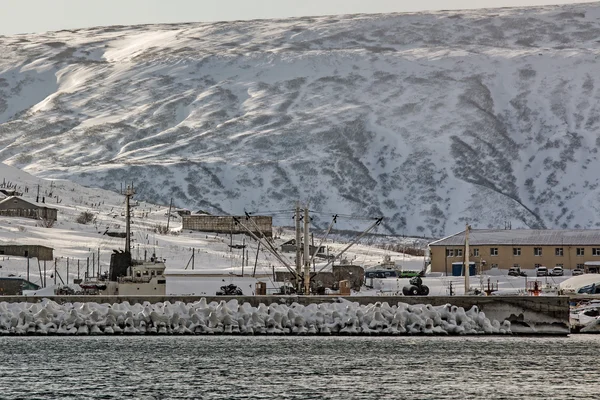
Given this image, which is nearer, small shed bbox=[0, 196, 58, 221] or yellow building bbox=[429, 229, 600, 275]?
yellow building bbox=[429, 229, 600, 275]

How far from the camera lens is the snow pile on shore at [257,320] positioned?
55.3 meters

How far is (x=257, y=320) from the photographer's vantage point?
55719 millimetres

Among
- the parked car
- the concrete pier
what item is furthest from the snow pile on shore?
the parked car

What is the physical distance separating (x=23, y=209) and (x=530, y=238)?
138 feet

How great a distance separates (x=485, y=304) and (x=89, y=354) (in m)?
16.7

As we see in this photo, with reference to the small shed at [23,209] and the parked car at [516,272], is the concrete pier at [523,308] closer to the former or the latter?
the parked car at [516,272]

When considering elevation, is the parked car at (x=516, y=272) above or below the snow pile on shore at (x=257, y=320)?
above

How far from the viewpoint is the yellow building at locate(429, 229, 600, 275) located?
104 meters

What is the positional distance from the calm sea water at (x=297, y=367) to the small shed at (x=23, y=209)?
68480mm

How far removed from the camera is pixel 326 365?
4284 cm

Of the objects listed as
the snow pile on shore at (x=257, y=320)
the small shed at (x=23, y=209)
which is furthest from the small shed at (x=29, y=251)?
the snow pile on shore at (x=257, y=320)

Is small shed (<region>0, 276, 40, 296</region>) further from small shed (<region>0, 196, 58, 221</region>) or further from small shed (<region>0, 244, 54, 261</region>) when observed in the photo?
small shed (<region>0, 196, 58, 221</region>)

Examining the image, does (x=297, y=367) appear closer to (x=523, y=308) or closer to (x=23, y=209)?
(x=523, y=308)

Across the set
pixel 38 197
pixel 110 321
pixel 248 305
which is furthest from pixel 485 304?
pixel 38 197
